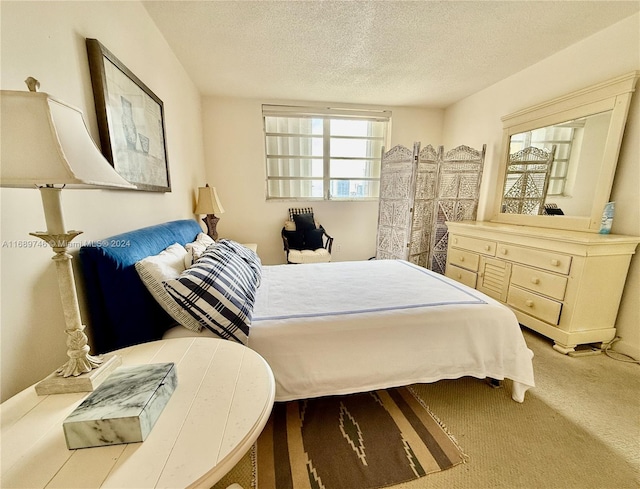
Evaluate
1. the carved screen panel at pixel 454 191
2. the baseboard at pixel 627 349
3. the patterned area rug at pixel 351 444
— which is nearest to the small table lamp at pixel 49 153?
the patterned area rug at pixel 351 444

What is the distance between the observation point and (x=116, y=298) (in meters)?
1.03

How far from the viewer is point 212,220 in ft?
10.5

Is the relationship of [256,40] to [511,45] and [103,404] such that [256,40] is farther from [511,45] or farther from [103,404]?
[103,404]

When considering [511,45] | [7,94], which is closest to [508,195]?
[511,45]

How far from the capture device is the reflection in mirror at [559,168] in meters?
2.20

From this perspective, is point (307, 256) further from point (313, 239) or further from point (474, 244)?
point (474, 244)

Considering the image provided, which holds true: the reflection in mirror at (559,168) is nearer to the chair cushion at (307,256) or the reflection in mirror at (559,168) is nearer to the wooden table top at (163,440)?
the chair cushion at (307,256)

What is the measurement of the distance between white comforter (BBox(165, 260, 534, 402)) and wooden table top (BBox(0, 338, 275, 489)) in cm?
45

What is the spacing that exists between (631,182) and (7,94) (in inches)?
136

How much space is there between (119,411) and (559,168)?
Result: 347cm

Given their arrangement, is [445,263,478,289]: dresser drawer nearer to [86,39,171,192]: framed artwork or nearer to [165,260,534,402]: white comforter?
[165,260,534,402]: white comforter

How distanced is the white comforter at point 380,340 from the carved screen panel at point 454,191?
1981 millimetres

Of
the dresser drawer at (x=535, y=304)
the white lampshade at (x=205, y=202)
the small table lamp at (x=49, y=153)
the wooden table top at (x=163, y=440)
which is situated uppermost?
the small table lamp at (x=49, y=153)

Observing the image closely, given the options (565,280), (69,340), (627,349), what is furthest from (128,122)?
(627,349)
